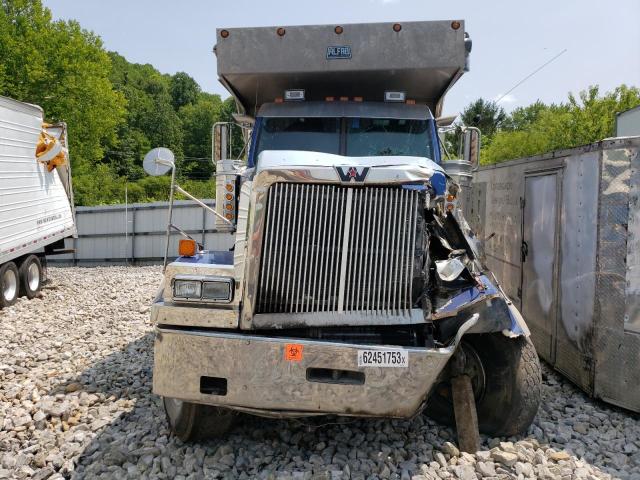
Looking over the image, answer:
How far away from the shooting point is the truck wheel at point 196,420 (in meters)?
3.94

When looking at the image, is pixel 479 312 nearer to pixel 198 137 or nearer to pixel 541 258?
pixel 541 258

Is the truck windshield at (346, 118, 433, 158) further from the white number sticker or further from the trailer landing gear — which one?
the white number sticker

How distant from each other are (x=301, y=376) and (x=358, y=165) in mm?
1418

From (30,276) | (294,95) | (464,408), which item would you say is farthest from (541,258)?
(30,276)

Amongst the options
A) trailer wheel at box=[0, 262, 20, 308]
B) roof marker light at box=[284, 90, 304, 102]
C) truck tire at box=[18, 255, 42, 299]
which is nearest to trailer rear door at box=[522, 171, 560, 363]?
roof marker light at box=[284, 90, 304, 102]

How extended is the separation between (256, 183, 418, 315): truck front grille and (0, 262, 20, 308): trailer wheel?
8.70 m

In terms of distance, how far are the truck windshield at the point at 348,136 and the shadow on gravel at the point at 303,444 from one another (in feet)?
8.54

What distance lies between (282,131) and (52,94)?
29.6m

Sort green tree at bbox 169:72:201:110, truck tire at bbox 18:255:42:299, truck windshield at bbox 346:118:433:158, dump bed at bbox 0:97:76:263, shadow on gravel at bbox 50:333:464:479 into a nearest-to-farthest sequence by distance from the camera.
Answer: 1. shadow on gravel at bbox 50:333:464:479
2. truck windshield at bbox 346:118:433:158
3. dump bed at bbox 0:97:76:263
4. truck tire at bbox 18:255:42:299
5. green tree at bbox 169:72:201:110

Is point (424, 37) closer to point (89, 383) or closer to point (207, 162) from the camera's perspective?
point (89, 383)

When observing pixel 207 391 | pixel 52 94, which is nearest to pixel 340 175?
pixel 207 391

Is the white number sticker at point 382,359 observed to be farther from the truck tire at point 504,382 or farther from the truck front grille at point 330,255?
the truck tire at point 504,382

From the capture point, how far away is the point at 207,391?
349 cm

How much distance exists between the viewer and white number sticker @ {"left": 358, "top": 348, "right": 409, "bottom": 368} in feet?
11.0
